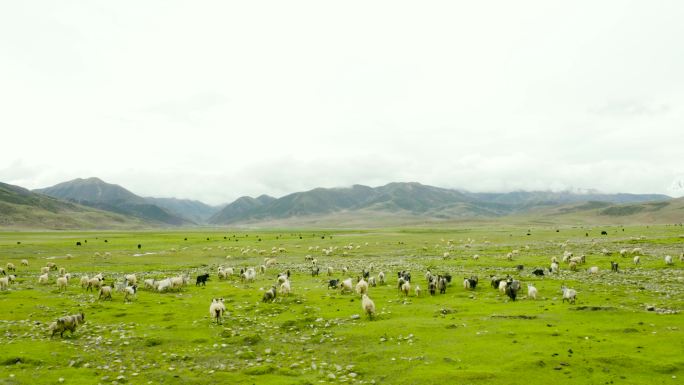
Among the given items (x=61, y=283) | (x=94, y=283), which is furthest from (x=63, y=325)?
(x=61, y=283)

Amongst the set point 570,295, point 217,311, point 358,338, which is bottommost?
point 358,338

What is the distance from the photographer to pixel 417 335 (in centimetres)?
1917

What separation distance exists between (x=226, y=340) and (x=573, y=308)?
17.8 meters

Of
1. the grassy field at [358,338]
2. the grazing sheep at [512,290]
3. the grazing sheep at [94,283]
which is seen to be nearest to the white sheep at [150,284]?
the grassy field at [358,338]

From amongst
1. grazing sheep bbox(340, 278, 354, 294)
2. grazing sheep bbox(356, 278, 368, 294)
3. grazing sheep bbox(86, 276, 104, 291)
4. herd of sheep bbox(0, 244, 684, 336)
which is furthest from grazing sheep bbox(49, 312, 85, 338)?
grazing sheep bbox(340, 278, 354, 294)

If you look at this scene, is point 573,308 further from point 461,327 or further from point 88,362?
point 88,362

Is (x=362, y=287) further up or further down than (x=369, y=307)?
further down

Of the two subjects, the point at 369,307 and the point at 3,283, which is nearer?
the point at 369,307

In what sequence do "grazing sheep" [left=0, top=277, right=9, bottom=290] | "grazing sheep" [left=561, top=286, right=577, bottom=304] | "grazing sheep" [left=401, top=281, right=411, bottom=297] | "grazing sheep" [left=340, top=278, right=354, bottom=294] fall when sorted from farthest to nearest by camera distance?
"grazing sheep" [left=0, top=277, right=9, bottom=290]
"grazing sheep" [left=340, top=278, right=354, bottom=294]
"grazing sheep" [left=401, top=281, right=411, bottom=297]
"grazing sheep" [left=561, top=286, right=577, bottom=304]

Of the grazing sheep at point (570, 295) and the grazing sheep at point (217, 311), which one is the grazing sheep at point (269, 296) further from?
the grazing sheep at point (570, 295)

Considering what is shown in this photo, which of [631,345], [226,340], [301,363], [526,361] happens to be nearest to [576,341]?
[631,345]

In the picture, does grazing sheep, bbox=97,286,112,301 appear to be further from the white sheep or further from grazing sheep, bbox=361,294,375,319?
grazing sheep, bbox=361,294,375,319

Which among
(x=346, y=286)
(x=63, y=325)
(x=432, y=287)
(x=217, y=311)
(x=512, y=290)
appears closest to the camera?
(x=63, y=325)

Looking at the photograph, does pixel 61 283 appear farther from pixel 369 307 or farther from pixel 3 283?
pixel 369 307
